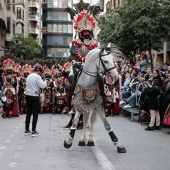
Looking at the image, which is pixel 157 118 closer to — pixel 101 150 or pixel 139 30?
pixel 101 150

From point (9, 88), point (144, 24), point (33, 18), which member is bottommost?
point (9, 88)

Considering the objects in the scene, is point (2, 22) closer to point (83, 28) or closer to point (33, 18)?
point (83, 28)

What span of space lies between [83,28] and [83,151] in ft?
14.3

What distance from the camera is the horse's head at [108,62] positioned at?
397 inches

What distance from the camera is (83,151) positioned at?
34.4 feet

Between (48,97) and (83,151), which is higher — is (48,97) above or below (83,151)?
above

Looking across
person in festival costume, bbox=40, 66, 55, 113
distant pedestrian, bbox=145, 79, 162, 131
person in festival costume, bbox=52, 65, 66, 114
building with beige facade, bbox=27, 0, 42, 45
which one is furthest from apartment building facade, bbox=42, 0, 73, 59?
distant pedestrian, bbox=145, 79, 162, 131

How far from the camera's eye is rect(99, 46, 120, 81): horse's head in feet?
33.1

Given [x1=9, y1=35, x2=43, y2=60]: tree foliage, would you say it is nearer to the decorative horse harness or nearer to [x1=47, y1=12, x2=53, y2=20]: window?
the decorative horse harness

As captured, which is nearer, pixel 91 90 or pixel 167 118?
pixel 91 90

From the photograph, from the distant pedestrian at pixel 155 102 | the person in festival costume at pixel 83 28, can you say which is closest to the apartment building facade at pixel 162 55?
the distant pedestrian at pixel 155 102

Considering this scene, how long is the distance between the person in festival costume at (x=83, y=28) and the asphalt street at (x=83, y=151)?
233 cm

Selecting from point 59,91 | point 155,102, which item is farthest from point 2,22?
point 155,102

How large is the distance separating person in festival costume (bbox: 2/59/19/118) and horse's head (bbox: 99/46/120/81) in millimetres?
9376
